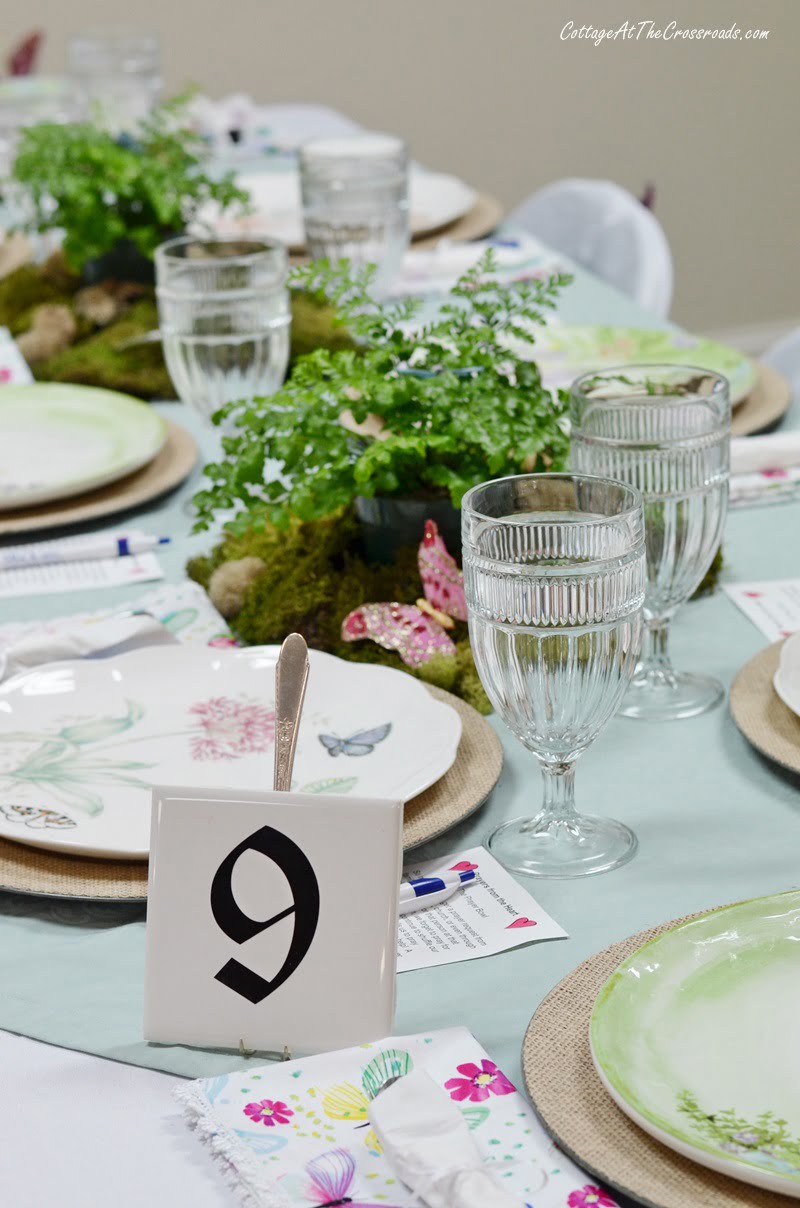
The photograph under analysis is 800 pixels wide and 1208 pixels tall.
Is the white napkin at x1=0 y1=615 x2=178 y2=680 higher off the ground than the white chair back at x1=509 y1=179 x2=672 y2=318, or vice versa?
the white chair back at x1=509 y1=179 x2=672 y2=318

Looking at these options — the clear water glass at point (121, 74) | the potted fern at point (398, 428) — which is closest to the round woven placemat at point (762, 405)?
the potted fern at point (398, 428)

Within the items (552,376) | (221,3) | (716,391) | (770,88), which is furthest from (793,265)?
(716,391)

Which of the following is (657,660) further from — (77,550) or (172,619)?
(77,550)

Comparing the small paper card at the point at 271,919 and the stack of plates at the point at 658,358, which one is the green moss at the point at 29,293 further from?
the small paper card at the point at 271,919

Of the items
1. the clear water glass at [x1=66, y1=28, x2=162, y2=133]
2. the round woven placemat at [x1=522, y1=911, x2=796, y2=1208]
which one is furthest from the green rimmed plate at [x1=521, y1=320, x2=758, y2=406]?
the clear water glass at [x1=66, y1=28, x2=162, y2=133]

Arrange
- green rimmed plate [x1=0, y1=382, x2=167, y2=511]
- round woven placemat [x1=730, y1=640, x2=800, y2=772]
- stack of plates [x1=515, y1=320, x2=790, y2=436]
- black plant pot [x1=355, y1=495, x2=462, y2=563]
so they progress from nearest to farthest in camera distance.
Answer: round woven placemat [x1=730, y1=640, x2=800, y2=772] < black plant pot [x1=355, y1=495, x2=462, y2=563] < green rimmed plate [x1=0, y1=382, x2=167, y2=511] < stack of plates [x1=515, y1=320, x2=790, y2=436]

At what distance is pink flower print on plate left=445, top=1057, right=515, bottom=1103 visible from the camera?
2.10ft

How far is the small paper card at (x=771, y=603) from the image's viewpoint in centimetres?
112

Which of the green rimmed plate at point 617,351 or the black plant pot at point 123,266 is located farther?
the black plant pot at point 123,266

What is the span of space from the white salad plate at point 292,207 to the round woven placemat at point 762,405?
89 centimetres

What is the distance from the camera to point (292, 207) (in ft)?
Result: 8.32

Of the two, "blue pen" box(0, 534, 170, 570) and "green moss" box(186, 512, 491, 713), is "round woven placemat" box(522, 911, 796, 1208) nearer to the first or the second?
"green moss" box(186, 512, 491, 713)

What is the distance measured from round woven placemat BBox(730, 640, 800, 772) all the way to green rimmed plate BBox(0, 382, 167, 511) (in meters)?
0.70

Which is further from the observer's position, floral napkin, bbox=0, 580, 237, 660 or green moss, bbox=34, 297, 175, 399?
green moss, bbox=34, 297, 175, 399
